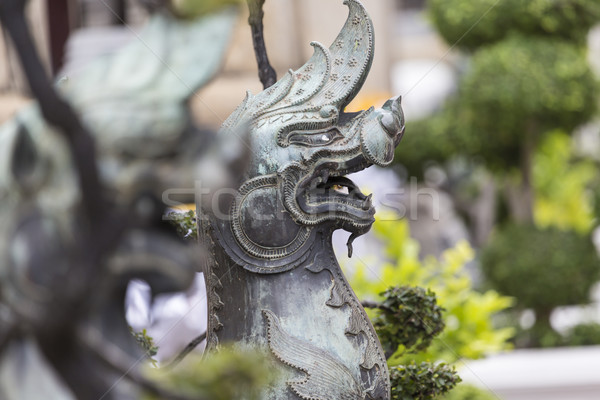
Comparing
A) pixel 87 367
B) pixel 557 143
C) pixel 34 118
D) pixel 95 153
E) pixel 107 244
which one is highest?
pixel 557 143

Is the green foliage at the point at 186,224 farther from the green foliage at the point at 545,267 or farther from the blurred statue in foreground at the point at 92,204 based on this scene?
the green foliage at the point at 545,267

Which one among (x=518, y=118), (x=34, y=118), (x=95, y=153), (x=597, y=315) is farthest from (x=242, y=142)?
(x=597, y=315)

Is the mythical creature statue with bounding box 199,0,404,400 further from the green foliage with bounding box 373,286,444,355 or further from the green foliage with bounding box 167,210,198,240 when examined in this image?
the green foliage with bounding box 373,286,444,355

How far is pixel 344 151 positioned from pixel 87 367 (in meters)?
1.13

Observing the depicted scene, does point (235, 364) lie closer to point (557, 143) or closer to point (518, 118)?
point (518, 118)

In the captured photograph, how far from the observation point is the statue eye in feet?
7.81

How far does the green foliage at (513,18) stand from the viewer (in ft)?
24.8

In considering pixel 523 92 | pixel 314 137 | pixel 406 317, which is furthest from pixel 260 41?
pixel 523 92

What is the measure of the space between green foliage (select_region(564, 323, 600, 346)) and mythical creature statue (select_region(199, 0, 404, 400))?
537 centimetres

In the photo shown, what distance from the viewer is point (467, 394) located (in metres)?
4.12

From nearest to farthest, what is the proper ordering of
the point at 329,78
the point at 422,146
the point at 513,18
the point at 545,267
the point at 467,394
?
→ 1. the point at 329,78
2. the point at 467,394
3. the point at 545,267
4. the point at 513,18
5. the point at 422,146

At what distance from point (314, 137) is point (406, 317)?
785 mm

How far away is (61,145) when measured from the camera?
1.42 meters

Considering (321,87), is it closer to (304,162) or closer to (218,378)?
(304,162)
